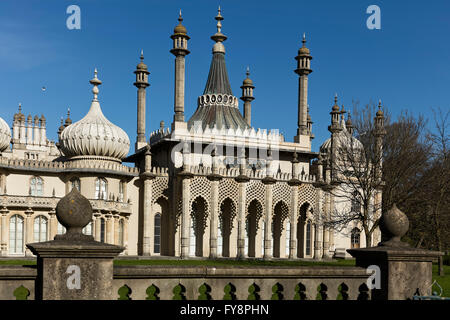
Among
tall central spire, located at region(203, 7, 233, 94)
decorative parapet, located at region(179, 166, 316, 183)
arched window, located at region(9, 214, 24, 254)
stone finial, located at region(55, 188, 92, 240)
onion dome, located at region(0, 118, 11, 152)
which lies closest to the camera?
stone finial, located at region(55, 188, 92, 240)

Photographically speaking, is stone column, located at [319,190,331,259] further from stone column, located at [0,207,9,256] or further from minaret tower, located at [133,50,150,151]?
stone column, located at [0,207,9,256]

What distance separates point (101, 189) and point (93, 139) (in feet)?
9.70

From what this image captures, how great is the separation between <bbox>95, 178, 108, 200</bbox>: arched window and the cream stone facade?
6cm

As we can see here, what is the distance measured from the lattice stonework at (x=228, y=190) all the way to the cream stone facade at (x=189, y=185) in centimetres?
6

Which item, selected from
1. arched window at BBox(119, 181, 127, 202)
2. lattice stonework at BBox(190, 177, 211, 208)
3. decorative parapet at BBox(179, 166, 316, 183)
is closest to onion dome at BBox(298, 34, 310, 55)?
decorative parapet at BBox(179, 166, 316, 183)

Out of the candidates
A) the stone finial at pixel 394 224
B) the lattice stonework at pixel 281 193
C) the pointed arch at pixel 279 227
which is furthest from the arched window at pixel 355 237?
the stone finial at pixel 394 224

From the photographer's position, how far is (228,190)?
36875mm

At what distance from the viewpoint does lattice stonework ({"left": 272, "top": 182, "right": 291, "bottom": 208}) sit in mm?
38156

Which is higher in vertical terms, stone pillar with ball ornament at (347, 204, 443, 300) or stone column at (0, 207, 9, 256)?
stone pillar with ball ornament at (347, 204, 443, 300)

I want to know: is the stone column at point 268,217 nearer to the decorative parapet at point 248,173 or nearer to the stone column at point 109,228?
the decorative parapet at point 248,173

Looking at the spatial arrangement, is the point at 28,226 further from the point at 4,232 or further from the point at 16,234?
the point at 4,232

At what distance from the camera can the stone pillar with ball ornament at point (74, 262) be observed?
23.6ft

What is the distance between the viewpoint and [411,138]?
98.9 ft

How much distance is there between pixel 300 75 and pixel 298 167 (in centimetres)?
665
